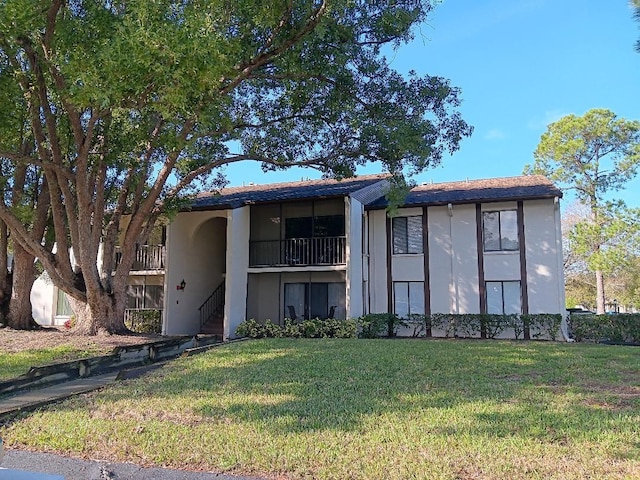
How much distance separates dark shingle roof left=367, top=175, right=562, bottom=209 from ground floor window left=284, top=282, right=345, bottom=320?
12.2 feet

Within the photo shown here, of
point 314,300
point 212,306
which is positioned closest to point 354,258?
point 314,300

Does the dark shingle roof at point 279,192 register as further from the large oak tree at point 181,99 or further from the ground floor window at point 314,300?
the ground floor window at point 314,300

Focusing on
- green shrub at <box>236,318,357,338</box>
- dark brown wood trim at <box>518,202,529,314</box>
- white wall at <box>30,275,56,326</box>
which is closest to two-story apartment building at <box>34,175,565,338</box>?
dark brown wood trim at <box>518,202,529,314</box>

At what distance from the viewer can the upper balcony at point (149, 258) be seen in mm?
21109

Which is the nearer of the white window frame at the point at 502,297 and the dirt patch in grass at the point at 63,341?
the dirt patch in grass at the point at 63,341

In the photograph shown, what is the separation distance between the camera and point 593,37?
40.1 ft

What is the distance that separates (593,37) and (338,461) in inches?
475

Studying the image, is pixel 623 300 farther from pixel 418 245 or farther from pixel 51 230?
pixel 51 230

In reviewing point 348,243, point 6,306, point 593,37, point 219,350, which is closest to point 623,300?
point 348,243

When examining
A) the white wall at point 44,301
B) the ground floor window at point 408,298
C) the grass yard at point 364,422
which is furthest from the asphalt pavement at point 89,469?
the white wall at point 44,301

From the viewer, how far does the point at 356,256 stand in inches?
762

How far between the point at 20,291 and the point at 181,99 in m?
11.9

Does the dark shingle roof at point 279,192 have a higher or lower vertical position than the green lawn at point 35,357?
higher

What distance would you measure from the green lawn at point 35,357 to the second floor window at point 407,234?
11877mm
